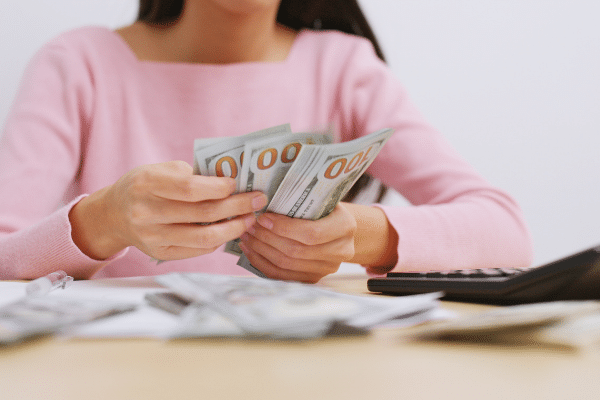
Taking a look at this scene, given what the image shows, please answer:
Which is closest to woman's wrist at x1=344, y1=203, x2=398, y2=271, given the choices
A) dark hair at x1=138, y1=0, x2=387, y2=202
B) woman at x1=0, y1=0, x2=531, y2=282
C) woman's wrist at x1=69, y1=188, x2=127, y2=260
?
woman at x1=0, y1=0, x2=531, y2=282

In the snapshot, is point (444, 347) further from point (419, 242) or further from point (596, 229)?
point (596, 229)

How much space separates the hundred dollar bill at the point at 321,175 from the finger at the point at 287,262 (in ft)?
0.19

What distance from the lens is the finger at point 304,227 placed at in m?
0.60

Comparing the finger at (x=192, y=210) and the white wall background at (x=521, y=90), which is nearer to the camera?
the finger at (x=192, y=210)

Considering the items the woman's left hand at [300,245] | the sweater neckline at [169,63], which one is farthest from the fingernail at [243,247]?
the sweater neckline at [169,63]

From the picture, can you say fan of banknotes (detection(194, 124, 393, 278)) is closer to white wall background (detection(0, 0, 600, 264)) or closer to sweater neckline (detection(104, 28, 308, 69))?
sweater neckline (detection(104, 28, 308, 69))

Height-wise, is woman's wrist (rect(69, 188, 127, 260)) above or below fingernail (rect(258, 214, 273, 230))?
below

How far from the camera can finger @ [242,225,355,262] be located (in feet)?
2.00

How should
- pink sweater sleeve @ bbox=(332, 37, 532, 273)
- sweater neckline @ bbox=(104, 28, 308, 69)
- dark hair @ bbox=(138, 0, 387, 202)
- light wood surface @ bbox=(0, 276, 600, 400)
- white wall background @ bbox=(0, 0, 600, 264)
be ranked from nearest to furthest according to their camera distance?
1. light wood surface @ bbox=(0, 276, 600, 400)
2. pink sweater sleeve @ bbox=(332, 37, 532, 273)
3. sweater neckline @ bbox=(104, 28, 308, 69)
4. dark hair @ bbox=(138, 0, 387, 202)
5. white wall background @ bbox=(0, 0, 600, 264)

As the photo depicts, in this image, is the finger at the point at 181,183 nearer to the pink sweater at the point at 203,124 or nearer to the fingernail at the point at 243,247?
the fingernail at the point at 243,247

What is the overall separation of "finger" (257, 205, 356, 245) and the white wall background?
1.26 metres

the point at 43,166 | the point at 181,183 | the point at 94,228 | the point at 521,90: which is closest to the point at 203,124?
the point at 43,166

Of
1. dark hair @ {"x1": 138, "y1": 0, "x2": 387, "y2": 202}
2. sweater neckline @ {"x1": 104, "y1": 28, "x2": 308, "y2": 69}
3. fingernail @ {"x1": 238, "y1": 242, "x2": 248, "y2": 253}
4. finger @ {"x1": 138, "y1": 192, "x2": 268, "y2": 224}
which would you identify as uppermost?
dark hair @ {"x1": 138, "y1": 0, "x2": 387, "y2": 202}

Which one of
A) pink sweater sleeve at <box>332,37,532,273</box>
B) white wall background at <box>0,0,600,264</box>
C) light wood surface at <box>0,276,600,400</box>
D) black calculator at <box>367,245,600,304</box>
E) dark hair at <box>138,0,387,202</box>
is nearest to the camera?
light wood surface at <box>0,276,600,400</box>
